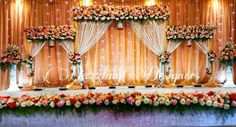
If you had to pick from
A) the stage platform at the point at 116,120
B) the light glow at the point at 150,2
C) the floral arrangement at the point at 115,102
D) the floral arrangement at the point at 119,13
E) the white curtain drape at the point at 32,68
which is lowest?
the stage platform at the point at 116,120

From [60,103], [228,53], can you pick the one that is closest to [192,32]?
[228,53]

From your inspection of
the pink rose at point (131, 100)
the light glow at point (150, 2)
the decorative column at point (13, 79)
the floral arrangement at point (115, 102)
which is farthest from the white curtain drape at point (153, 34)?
the pink rose at point (131, 100)

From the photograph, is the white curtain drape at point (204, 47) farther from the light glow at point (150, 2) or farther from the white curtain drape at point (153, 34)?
the light glow at point (150, 2)

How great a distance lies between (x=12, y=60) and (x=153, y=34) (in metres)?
4.33

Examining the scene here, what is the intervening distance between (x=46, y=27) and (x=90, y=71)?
1.95 meters

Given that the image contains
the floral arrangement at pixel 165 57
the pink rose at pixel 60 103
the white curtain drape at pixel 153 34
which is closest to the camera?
the pink rose at pixel 60 103

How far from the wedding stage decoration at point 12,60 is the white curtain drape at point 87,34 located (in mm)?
1878

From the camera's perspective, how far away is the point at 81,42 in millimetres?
10594

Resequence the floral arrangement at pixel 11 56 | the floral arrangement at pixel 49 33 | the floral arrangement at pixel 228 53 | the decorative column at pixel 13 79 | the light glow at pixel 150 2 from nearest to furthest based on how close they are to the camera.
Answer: the floral arrangement at pixel 11 56, the decorative column at pixel 13 79, the floral arrangement at pixel 228 53, the floral arrangement at pixel 49 33, the light glow at pixel 150 2

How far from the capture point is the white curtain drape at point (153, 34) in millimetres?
10680

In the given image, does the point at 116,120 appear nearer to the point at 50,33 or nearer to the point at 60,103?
the point at 60,103

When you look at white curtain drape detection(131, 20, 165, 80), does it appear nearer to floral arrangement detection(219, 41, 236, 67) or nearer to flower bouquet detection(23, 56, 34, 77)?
floral arrangement detection(219, 41, 236, 67)

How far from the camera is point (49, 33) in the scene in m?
10.3

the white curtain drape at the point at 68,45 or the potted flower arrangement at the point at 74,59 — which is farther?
the white curtain drape at the point at 68,45
